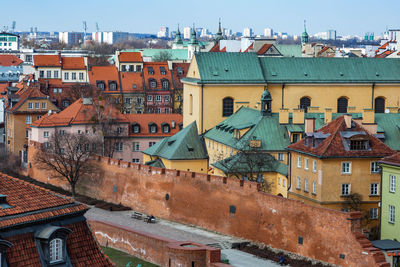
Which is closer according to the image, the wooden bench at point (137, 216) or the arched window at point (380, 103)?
the wooden bench at point (137, 216)

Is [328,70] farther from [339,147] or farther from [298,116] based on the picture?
[339,147]

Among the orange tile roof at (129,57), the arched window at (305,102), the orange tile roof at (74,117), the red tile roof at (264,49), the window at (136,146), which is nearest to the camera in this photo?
Answer: the arched window at (305,102)

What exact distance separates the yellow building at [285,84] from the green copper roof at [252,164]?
37.6 feet

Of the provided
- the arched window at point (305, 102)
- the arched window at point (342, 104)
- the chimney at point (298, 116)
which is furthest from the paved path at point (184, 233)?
the arched window at point (342, 104)

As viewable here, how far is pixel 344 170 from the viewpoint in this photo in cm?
5081

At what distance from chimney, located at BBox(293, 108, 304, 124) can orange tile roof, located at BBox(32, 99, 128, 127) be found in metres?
19.6

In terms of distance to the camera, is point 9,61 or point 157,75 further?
point 9,61

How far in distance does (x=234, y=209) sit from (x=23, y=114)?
35.0 metres

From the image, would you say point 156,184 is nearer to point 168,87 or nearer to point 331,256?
point 331,256

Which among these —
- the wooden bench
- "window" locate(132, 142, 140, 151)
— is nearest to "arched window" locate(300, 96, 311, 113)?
"window" locate(132, 142, 140, 151)

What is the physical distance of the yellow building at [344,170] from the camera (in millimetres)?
50469

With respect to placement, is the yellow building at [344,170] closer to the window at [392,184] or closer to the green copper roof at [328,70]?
the window at [392,184]

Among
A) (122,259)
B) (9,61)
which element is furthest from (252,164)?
(9,61)

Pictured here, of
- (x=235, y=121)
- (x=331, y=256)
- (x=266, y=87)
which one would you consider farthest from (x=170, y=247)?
(x=266, y=87)
